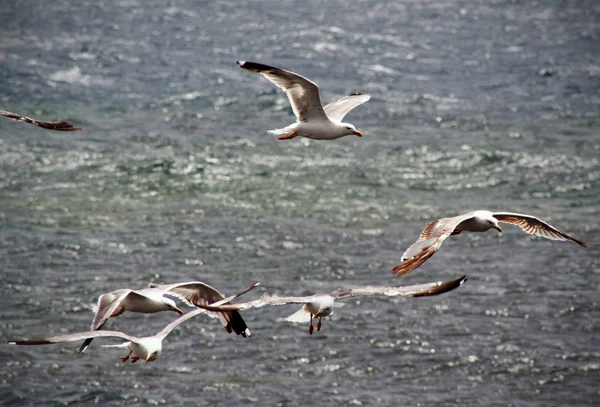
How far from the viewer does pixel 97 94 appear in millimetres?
46062

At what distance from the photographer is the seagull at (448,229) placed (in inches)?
439

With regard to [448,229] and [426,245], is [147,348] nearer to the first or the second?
[426,245]

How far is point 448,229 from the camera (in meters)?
12.4

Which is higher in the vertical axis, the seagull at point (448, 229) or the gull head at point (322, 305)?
the seagull at point (448, 229)

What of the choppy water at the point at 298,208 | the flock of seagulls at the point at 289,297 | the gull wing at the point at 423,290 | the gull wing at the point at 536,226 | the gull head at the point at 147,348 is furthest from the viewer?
the choppy water at the point at 298,208

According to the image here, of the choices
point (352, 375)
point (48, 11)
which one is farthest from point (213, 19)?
point (352, 375)

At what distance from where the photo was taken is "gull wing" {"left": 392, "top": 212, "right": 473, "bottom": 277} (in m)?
11.0

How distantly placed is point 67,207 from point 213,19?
3598cm

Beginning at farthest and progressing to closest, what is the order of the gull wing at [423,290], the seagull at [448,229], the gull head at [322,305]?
1. the gull head at [322,305]
2. the seagull at [448,229]
3. the gull wing at [423,290]

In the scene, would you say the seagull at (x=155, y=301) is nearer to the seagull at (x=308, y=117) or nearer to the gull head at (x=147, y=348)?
the gull head at (x=147, y=348)

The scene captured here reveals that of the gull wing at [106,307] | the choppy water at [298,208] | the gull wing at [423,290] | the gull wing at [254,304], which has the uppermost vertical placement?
the gull wing at [423,290]

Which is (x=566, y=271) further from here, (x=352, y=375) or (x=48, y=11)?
(x=48, y=11)

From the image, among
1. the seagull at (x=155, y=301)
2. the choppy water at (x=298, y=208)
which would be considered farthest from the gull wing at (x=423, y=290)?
the choppy water at (x=298, y=208)

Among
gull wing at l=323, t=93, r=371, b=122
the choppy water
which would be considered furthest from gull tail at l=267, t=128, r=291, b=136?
the choppy water
